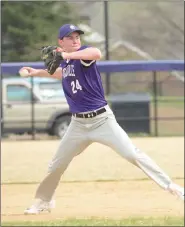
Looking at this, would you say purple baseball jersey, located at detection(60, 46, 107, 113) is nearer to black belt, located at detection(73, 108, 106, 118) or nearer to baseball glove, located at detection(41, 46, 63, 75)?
black belt, located at detection(73, 108, 106, 118)

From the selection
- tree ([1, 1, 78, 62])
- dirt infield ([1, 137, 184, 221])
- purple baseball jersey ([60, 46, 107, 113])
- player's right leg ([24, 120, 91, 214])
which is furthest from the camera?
tree ([1, 1, 78, 62])

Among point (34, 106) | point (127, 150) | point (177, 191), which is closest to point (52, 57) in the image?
point (127, 150)

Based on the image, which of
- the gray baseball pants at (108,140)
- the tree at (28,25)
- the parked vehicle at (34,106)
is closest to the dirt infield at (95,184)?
the gray baseball pants at (108,140)

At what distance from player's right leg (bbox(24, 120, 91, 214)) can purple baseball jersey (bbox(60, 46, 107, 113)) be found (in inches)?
12.5

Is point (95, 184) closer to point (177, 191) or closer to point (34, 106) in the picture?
point (177, 191)

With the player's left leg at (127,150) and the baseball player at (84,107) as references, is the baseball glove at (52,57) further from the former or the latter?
the player's left leg at (127,150)

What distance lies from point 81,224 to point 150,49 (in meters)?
37.8

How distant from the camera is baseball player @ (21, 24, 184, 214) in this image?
18.6ft

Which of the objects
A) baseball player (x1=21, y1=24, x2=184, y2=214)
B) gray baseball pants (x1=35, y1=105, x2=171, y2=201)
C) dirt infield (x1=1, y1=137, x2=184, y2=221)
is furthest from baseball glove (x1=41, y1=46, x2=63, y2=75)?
dirt infield (x1=1, y1=137, x2=184, y2=221)

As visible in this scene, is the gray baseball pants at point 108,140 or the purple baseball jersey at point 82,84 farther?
the gray baseball pants at point 108,140

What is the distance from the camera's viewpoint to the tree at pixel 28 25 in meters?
27.9

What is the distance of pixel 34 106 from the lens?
71.8 ft

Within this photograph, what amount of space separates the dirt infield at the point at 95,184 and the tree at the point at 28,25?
10.3 m

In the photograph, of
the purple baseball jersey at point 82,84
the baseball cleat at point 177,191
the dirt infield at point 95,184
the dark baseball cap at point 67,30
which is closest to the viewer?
the dark baseball cap at point 67,30
